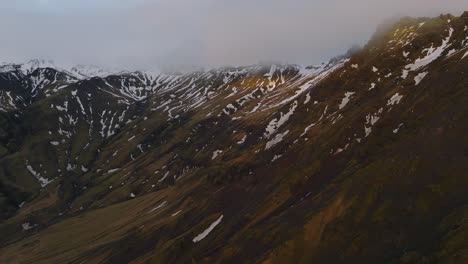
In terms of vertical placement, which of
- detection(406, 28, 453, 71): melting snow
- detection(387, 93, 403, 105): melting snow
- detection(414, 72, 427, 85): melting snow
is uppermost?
detection(414, 72, 427, 85): melting snow

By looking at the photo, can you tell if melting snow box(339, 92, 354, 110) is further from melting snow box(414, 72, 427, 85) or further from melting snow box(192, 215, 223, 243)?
melting snow box(192, 215, 223, 243)

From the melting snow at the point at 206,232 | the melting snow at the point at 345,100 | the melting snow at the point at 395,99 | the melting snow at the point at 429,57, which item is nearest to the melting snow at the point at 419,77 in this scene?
the melting snow at the point at 395,99

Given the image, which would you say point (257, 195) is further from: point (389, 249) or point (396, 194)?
point (389, 249)

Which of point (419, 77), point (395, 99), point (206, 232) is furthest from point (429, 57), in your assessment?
point (206, 232)

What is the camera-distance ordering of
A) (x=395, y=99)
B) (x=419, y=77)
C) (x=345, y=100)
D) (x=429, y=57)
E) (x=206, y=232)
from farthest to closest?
(x=345, y=100) < (x=429, y=57) < (x=419, y=77) < (x=395, y=99) < (x=206, y=232)

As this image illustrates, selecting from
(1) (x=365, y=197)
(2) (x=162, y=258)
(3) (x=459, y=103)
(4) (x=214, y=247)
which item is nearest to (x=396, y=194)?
(1) (x=365, y=197)

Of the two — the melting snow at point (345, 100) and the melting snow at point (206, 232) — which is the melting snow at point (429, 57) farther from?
the melting snow at point (206, 232)

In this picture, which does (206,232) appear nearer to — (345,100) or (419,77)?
(419,77)

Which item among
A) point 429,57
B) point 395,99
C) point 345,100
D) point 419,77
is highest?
point 419,77

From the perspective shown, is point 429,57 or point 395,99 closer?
point 395,99

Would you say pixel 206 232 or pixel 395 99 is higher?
pixel 395 99

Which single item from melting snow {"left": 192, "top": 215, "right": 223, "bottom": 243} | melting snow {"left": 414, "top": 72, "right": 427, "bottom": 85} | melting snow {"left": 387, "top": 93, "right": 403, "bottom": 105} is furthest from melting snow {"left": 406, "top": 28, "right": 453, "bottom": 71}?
melting snow {"left": 192, "top": 215, "right": 223, "bottom": 243}
